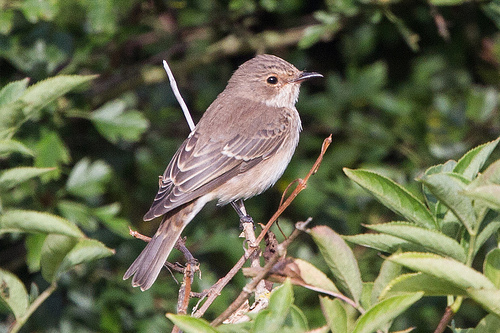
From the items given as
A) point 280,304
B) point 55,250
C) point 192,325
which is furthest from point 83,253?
point 280,304

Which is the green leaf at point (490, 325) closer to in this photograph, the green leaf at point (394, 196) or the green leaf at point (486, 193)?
the green leaf at point (394, 196)

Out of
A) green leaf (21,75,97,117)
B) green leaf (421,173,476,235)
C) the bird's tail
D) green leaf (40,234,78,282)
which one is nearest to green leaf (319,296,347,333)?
green leaf (421,173,476,235)

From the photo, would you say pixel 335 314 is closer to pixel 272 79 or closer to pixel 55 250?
pixel 55 250

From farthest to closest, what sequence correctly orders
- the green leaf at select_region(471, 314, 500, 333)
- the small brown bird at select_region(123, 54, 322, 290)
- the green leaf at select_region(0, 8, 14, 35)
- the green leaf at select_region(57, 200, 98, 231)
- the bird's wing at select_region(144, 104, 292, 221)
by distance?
the green leaf at select_region(57, 200, 98, 231)
the green leaf at select_region(0, 8, 14, 35)
the bird's wing at select_region(144, 104, 292, 221)
the small brown bird at select_region(123, 54, 322, 290)
the green leaf at select_region(471, 314, 500, 333)

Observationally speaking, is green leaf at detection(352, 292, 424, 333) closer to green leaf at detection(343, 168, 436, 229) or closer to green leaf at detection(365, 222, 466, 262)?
green leaf at detection(365, 222, 466, 262)

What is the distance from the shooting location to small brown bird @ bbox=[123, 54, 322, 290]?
382cm

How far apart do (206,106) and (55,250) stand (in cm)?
376

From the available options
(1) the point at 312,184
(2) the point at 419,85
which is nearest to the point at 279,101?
(1) the point at 312,184

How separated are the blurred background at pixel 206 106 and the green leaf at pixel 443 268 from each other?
9.54 ft

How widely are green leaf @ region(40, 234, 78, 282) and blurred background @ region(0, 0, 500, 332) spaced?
2.05 meters

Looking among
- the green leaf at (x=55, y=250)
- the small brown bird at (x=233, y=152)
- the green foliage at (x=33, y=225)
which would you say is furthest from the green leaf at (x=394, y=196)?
the small brown bird at (x=233, y=152)

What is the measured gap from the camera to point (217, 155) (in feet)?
14.1

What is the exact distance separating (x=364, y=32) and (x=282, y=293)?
447cm

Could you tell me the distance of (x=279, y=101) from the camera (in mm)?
5020
